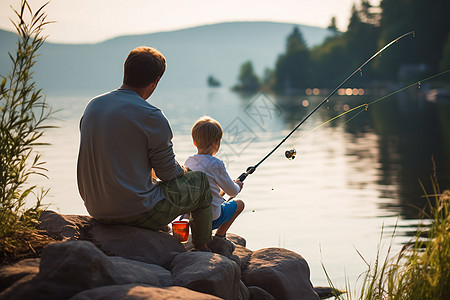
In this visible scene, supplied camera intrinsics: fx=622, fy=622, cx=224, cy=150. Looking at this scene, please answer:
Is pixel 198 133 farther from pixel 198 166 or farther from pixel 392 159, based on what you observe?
pixel 392 159

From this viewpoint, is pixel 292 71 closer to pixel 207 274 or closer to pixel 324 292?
pixel 324 292

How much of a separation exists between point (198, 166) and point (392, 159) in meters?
10.4

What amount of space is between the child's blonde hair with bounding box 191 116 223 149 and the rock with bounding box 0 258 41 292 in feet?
5.14

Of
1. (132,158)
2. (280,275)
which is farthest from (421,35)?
(132,158)

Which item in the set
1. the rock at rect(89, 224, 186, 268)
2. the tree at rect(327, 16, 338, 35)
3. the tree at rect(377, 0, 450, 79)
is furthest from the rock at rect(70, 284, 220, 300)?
the tree at rect(327, 16, 338, 35)

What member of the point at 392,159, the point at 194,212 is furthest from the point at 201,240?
the point at 392,159

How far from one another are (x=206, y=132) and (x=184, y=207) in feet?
2.11

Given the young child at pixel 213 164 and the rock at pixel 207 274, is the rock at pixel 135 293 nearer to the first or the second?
the rock at pixel 207 274

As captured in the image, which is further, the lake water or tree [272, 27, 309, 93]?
tree [272, 27, 309, 93]

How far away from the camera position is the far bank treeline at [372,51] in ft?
237

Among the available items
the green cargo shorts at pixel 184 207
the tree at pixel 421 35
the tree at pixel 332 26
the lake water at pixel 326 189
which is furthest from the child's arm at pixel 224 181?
the tree at pixel 332 26

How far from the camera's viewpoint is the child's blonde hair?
4254 mm

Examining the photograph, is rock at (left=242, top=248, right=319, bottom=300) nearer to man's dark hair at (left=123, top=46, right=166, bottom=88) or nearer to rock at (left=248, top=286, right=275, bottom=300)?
rock at (left=248, top=286, right=275, bottom=300)

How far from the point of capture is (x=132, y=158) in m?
3.67
